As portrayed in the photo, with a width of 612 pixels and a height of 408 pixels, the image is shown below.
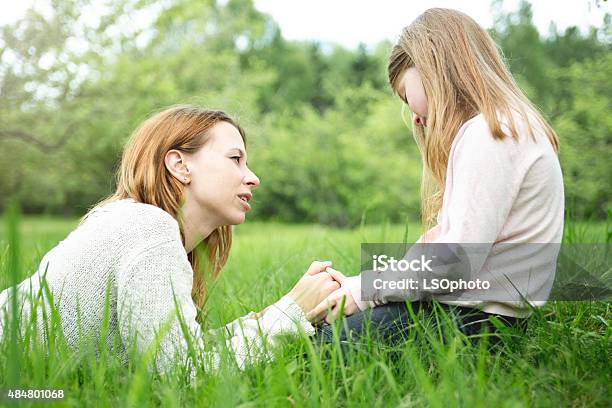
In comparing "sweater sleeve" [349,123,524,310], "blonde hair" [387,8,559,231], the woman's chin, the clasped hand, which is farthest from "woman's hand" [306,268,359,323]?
"blonde hair" [387,8,559,231]

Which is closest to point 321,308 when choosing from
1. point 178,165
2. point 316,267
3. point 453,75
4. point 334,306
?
point 334,306

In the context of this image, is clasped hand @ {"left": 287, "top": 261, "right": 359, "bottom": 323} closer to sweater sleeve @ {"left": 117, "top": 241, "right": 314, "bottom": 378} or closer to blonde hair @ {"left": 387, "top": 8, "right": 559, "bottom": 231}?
sweater sleeve @ {"left": 117, "top": 241, "right": 314, "bottom": 378}

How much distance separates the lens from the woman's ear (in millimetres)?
2152

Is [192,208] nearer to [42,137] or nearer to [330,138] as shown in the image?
Answer: [42,137]

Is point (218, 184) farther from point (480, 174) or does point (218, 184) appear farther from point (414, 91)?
point (480, 174)

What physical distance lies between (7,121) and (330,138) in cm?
944

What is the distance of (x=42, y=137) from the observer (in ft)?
47.4

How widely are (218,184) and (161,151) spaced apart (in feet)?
0.78

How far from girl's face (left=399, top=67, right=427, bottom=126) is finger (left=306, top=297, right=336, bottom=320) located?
71 cm

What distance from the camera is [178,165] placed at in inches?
85.7

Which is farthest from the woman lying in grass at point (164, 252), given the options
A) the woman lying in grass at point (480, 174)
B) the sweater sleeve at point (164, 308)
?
the woman lying in grass at point (480, 174)

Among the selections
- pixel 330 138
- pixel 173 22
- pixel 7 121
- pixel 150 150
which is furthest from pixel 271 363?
pixel 330 138

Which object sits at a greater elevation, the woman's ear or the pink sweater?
the woman's ear

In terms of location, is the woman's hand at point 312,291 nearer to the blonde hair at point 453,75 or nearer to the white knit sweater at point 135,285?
the white knit sweater at point 135,285
